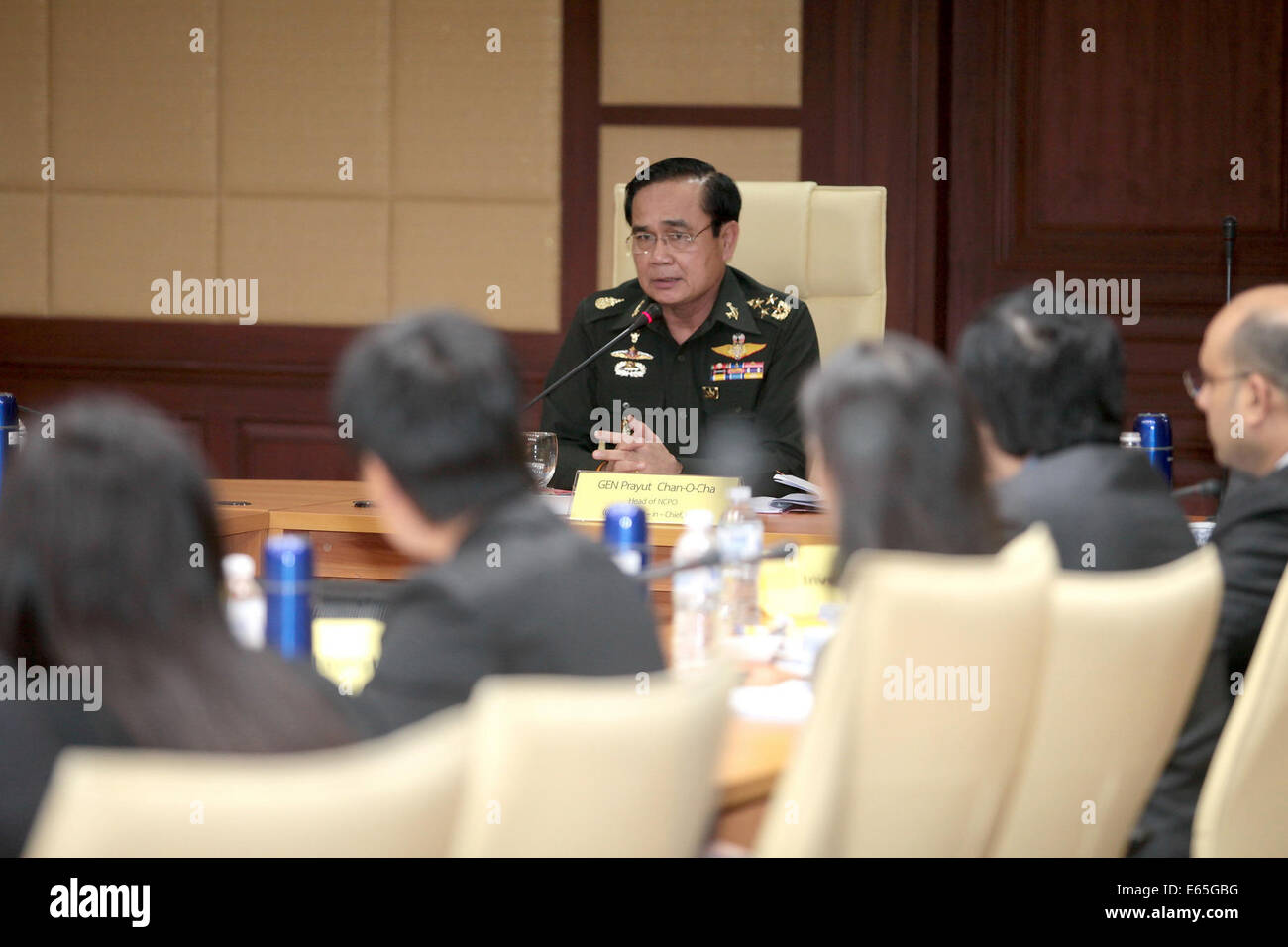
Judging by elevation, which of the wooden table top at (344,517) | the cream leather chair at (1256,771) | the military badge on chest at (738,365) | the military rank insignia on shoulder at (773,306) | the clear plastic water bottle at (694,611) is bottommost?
the cream leather chair at (1256,771)

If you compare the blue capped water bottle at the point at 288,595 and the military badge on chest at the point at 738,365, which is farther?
the military badge on chest at the point at 738,365

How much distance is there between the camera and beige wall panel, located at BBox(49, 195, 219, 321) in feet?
15.5

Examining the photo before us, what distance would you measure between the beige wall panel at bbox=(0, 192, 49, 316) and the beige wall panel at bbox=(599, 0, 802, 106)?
1900mm

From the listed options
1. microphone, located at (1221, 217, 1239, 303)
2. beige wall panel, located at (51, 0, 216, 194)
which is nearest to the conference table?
microphone, located at (1221, 217, 1239, 303)

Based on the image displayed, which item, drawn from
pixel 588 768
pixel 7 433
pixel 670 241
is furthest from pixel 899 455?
pixel 670 241

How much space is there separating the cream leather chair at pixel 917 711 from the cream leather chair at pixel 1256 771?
0.37 metres

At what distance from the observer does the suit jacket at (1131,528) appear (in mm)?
1719

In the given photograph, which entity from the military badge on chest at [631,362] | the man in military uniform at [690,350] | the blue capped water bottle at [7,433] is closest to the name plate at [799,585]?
the man in military uniform at [690,350]

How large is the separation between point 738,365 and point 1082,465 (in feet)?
5.68

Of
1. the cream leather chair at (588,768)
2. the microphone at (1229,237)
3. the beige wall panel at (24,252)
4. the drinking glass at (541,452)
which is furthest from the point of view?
the beige wall panel at (24,252)

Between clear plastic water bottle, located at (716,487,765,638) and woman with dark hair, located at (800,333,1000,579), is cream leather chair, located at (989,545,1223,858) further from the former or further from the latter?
clear plastic water bottle, located at (716,487,765,638)

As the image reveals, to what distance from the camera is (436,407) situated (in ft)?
4.18

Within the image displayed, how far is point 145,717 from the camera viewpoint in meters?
0.94

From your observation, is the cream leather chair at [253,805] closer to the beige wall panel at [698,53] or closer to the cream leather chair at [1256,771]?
the cream leather chair at [1256,771]
